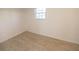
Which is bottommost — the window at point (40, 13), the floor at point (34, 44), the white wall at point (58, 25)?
the floor at point (34, 44)

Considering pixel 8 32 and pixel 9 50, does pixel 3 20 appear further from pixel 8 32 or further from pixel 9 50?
pixel 9 50

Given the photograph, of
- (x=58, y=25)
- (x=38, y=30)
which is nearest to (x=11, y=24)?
(x=38, y=30)

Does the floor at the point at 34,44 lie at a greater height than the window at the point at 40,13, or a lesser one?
lesser

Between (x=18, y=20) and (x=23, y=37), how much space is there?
258 mm

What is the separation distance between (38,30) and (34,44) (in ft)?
0.72

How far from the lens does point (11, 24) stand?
1.66 meters

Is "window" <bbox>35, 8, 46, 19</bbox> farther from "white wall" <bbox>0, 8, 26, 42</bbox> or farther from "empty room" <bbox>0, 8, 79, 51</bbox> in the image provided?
"white wall" <bbox>0, 8, 26, 42</bbox>

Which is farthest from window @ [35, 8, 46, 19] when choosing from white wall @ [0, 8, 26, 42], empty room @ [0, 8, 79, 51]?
white wall @ [0, 8, 26, 42]

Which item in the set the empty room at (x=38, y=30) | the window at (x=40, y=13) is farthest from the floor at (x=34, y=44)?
the window at (x=40, y=13)

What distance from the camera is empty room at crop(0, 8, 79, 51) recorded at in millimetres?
1602

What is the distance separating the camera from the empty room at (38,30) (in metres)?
1.60

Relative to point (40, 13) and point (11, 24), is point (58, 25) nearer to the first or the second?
point (40, 13)

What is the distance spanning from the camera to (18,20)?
164 centimetres

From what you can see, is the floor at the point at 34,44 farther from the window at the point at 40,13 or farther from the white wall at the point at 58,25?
the window at the point at 40,13
